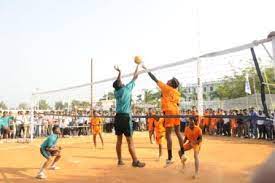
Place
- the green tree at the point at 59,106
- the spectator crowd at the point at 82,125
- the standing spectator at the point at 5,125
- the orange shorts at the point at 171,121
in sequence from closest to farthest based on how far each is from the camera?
the orange shorts at the point at 171,121 → the spectator crowd at the point at 82,125 → the standing spectator at the point at 5,125 → the green tree at the point at 59,106

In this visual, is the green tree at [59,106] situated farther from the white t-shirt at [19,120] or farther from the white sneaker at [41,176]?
the white sneaker at [41,176]

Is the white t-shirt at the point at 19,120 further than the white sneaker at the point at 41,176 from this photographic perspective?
Yes

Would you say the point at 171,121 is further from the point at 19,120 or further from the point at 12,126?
the point at 12,126

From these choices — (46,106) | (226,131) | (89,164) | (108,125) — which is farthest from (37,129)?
(89,164)

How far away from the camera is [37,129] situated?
21922mm

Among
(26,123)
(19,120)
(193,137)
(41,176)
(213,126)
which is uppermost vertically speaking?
(19,120)

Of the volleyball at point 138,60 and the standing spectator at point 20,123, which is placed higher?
the volleyball at point 138,60

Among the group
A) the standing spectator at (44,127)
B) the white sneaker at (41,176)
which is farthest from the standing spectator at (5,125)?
the white sneaker at (41,176)

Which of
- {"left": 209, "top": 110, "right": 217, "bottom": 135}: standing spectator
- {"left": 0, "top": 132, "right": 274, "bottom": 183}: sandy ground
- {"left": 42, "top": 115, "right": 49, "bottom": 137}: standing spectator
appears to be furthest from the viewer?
{"left": 209, "top": 110, "right": 217, "bottom": 135}: standing spectator

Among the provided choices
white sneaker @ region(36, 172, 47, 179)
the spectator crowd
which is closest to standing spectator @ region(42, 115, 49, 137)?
the spectator crowd

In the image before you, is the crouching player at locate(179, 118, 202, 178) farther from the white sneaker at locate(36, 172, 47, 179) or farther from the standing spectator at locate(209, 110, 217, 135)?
the standing spectator at locate(209, 110, 217, 135)

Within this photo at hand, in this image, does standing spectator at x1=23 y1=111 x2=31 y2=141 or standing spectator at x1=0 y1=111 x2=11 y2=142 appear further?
standing spectator at x1=23 y1=111 x2=31 y2=141

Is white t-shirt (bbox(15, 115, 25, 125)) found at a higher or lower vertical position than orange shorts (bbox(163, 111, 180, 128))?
higher

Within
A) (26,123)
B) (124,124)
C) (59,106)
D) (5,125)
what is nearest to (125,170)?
(124,124)
